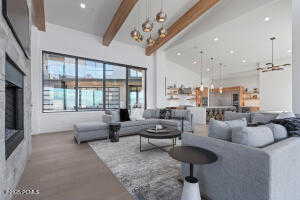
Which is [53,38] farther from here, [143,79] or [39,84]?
[143,79]

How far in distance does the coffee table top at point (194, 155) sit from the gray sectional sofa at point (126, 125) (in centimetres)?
310

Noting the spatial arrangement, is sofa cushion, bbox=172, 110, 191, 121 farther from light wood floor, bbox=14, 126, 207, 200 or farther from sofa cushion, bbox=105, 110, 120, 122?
light wood floor, bbox=14, 126, 207, 200

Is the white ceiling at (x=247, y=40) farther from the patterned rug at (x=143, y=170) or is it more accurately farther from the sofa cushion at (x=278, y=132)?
the patterned rug at (x=143, y=170)

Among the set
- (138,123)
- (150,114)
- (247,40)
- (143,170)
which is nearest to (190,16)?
(247,40)

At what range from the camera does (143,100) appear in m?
7.93

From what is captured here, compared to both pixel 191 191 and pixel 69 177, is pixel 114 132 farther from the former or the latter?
pixel 191 191

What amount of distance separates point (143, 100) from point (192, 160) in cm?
642

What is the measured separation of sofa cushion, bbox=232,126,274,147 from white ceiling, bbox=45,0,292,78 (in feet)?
15.8

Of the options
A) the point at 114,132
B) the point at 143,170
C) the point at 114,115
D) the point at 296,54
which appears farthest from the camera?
the point at 114,115

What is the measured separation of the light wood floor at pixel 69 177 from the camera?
75.6 inches

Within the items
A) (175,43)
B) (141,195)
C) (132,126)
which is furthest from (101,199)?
(175,43)

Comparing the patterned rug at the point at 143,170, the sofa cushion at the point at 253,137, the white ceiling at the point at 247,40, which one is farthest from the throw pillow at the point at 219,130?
the white ceiling at the point at 247,40

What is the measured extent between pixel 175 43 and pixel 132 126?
500 centimetres

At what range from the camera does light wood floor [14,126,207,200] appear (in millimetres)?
1921
